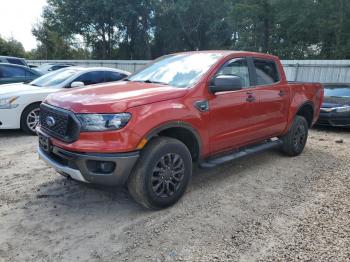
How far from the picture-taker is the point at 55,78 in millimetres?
7777

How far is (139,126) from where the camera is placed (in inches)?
131

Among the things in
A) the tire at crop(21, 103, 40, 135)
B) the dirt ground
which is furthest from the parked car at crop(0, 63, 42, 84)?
the dirt ground

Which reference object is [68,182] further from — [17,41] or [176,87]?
[17,41]

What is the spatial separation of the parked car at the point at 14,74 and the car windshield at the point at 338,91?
8.38 metres

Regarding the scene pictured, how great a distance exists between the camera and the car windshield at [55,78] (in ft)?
24.9

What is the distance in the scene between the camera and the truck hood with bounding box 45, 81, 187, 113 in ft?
10.8

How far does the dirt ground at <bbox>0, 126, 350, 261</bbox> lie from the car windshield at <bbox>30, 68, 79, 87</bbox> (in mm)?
2802

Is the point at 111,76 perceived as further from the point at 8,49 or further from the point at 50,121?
the point at 8,49

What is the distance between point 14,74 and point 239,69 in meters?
6.86

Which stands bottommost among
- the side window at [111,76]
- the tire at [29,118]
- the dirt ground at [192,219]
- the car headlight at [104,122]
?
the dirt ground at [192,219]

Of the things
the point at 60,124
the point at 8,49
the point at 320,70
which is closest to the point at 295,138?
the point at 60,124

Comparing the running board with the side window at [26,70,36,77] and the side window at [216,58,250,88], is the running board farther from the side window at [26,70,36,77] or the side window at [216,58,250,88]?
the side window at [26,70,36,77]

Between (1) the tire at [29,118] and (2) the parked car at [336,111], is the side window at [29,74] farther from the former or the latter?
(2) the parked car at [336,111]

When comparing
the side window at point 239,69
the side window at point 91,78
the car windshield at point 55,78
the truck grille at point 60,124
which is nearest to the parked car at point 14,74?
the car windshield at point 55,78
